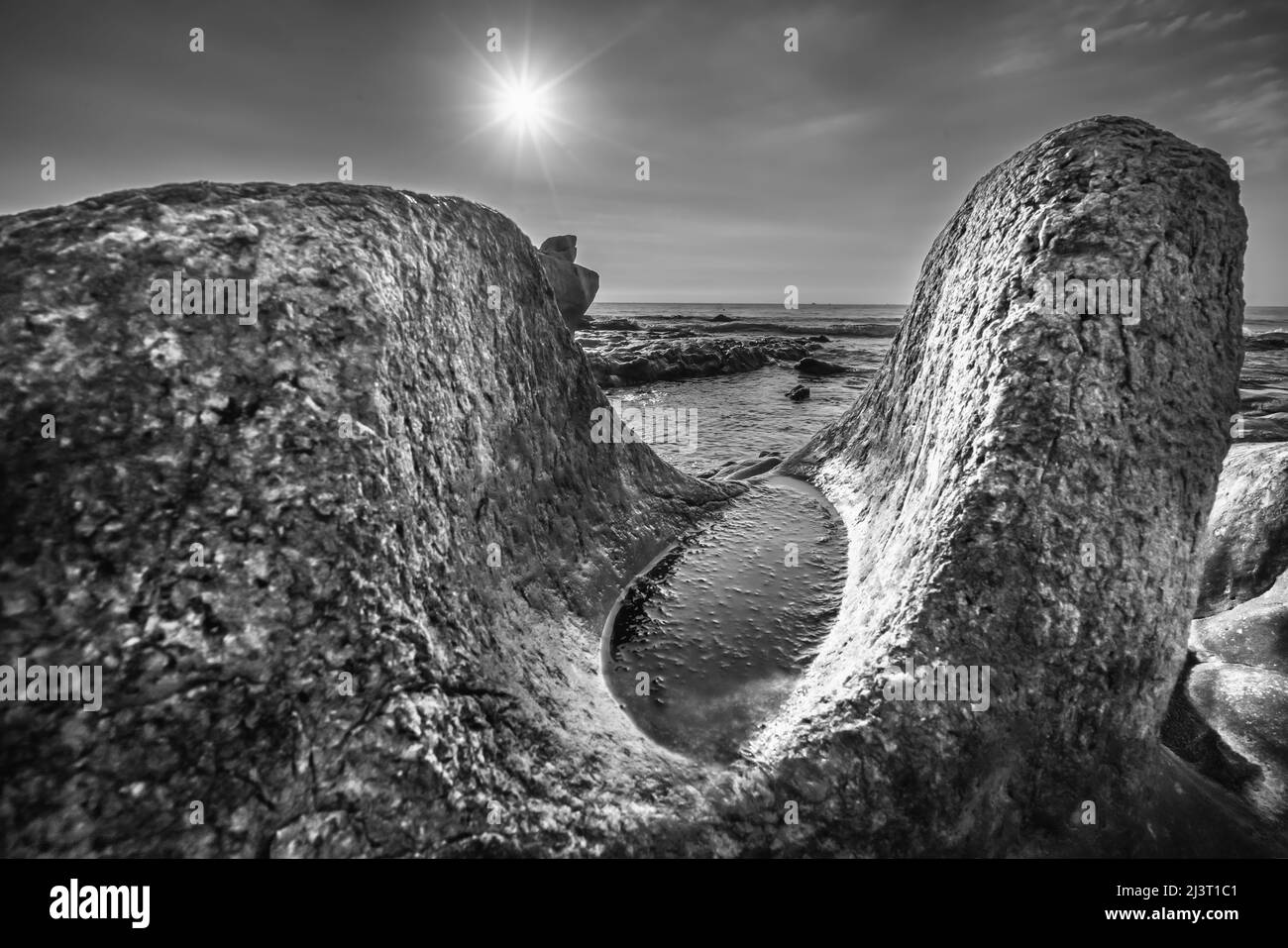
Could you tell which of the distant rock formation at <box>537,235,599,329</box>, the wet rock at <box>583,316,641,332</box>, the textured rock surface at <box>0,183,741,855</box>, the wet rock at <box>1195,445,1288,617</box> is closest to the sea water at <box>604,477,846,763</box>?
the textured rock surface at <box>0,183,741,855</box>

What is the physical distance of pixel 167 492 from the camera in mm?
2973

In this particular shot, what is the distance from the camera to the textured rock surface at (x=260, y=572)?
2602 millimetres

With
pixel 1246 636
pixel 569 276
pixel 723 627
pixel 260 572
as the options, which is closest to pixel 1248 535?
pixel 1246 636

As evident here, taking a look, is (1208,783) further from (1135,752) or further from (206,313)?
(206,313)

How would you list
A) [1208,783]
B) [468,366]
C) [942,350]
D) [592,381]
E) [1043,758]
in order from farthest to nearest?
[592,381] → [942,350] → [468,366] → [1208,783] → [1043,758]

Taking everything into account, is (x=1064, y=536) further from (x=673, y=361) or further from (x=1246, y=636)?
(x=673, y=361)

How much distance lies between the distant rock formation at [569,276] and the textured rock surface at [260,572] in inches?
1911

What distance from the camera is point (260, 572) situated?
3.07m

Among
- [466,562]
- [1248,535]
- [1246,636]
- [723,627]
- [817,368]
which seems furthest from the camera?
[817,368]

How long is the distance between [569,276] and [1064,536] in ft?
183

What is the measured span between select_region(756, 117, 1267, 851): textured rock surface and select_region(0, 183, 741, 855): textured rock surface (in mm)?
1858

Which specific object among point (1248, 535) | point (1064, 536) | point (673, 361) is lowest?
point (1248, 535)
